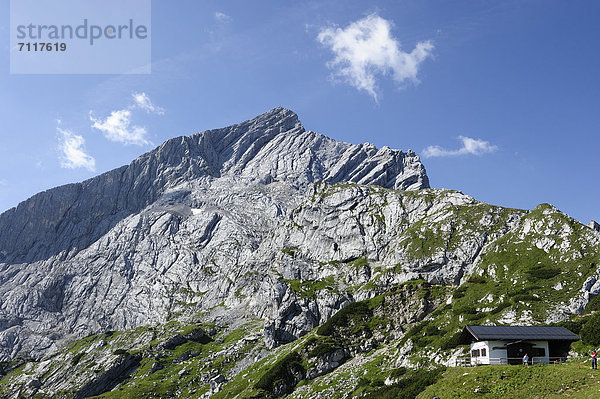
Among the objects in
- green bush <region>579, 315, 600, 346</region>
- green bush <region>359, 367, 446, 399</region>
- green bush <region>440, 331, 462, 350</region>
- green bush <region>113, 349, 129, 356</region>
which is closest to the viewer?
green bush <region>579, 315, 600, 346</region>

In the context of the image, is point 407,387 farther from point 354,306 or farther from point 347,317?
point 354,306

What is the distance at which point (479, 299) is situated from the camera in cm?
10000

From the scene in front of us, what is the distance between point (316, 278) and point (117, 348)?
80897 millimetres

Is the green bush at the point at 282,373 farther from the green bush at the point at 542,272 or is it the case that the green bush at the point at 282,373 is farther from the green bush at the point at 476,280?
the green bush at the point at 542,272

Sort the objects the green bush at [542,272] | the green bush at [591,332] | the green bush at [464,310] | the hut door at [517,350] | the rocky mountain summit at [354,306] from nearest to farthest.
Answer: the green bush at [591,332] → the hut door at [517,350] → the rocky mountain summit at [354,306] → the green bush at [464,310] → the green bush at [542,272]

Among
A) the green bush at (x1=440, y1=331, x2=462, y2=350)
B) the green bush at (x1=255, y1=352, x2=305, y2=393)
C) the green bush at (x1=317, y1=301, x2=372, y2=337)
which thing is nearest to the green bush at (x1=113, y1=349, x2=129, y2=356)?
the green bush at (x1=255, y1=352, x2=305, y2=393)

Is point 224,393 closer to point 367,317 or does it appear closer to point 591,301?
point 367,317

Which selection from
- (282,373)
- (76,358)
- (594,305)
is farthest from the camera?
(76,358)

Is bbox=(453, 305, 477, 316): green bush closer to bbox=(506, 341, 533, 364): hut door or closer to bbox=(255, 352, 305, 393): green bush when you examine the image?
bbox=(506, 341, 533, 364): hut door

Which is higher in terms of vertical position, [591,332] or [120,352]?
[591,332]

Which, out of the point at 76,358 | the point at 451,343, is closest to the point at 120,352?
the point at 76,358

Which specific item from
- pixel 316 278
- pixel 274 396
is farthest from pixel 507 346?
pixel 316 278

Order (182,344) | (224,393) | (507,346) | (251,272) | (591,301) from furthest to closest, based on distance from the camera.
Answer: (251,272) < (182,344) < (224,393) < (591,301) < (507,346)

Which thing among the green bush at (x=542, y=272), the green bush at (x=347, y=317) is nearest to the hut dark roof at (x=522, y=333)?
the green bush at (x=542, y=272)
